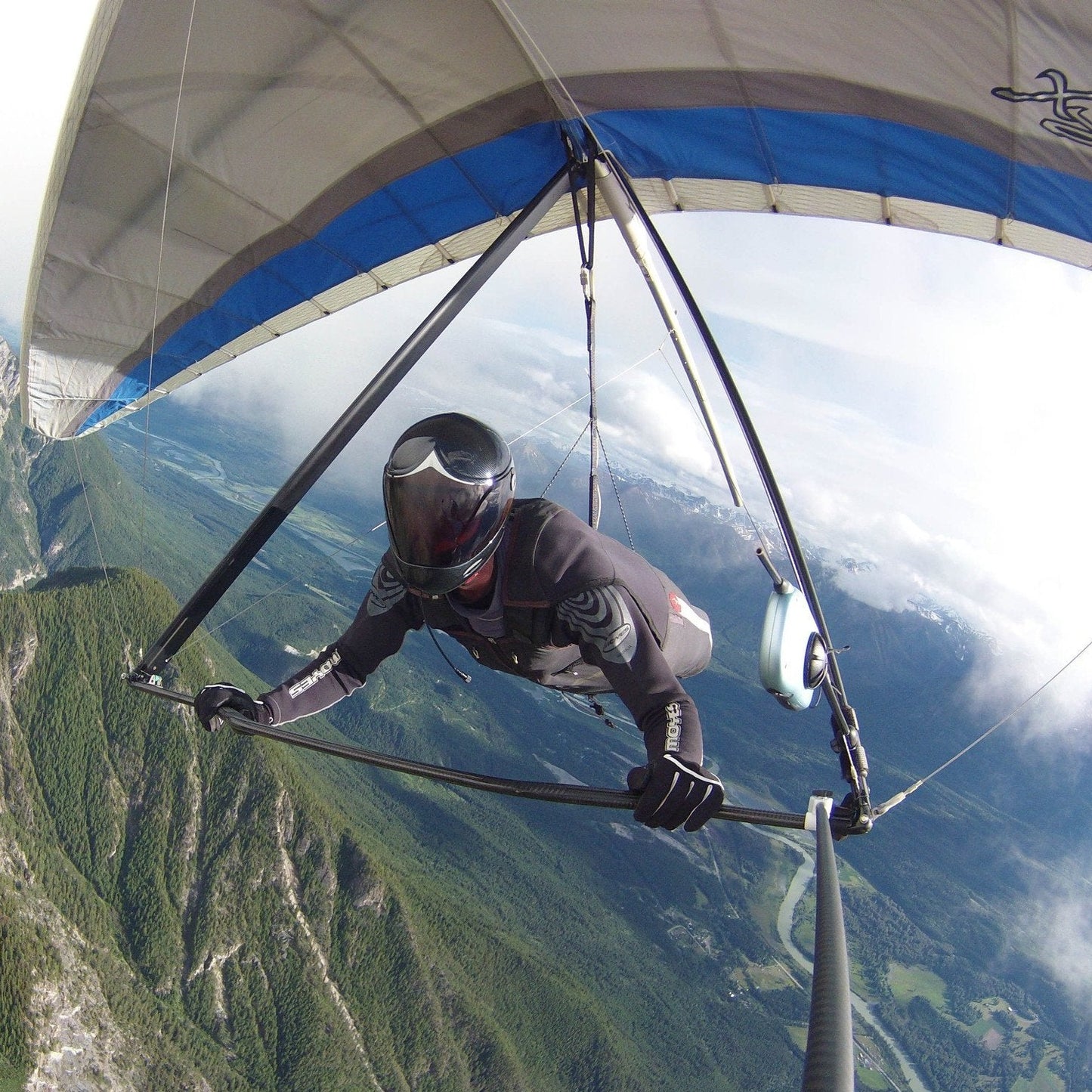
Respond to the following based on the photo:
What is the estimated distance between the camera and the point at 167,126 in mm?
4676

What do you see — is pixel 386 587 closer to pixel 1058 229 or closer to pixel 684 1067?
pixel 1058 229

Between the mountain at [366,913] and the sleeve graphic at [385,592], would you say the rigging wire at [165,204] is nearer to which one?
the sleeve graphic at [385,592]

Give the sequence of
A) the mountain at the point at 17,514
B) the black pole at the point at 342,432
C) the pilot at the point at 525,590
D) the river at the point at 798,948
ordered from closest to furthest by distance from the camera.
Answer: the pilot at the point at 525,590, the black pole at the point at 342,432, the river at the point at 798,948, the mountain at the point at 17,514

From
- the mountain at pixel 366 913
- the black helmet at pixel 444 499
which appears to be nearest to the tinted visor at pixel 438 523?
→ the black helmet at pixel 444 499

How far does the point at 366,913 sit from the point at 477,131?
111248mm

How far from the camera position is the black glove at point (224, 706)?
4.08 meters

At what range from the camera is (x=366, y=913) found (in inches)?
4117

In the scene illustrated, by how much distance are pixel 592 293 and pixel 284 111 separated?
190 centimetres

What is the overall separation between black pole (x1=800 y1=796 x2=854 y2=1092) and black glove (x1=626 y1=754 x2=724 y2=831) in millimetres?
1484

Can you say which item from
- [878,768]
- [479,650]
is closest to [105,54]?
[479,650]

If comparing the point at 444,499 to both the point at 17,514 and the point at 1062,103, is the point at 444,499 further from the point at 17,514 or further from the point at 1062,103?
the point at 17,514

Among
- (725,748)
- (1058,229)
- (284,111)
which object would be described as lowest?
(725,748)

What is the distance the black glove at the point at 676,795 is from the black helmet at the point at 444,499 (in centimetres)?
102

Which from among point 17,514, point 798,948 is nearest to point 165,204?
point 798,948
